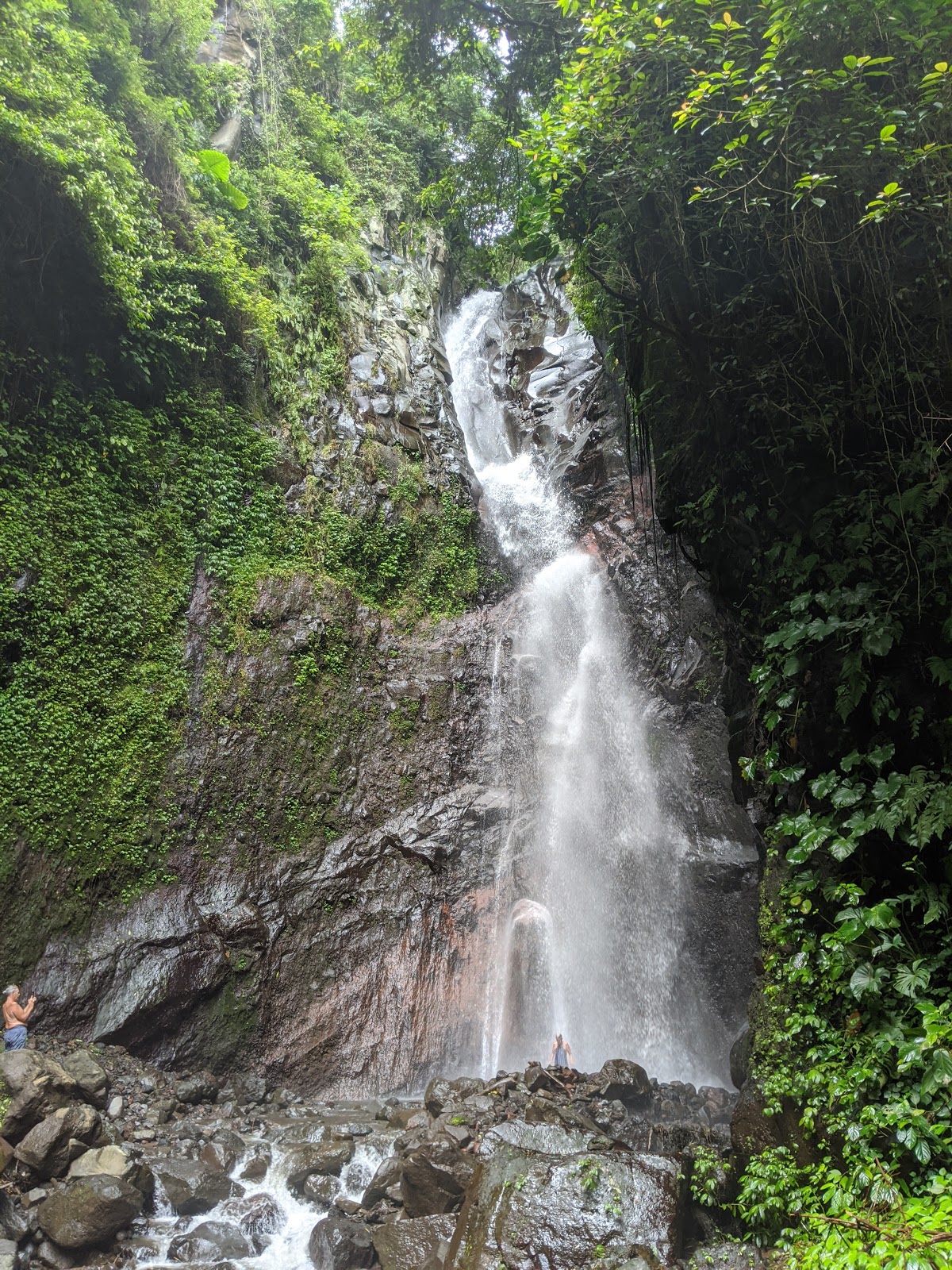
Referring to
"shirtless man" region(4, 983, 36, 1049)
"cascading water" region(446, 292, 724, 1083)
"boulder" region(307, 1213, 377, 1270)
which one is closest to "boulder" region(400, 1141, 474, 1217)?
"boulder" region(307, 1213, 377, 1270)

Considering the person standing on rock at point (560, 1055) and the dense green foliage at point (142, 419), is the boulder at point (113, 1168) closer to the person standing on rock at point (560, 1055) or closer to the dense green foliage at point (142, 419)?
the dense green foliage at point (142, 419)

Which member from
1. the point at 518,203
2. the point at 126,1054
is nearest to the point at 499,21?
the point at 518,203

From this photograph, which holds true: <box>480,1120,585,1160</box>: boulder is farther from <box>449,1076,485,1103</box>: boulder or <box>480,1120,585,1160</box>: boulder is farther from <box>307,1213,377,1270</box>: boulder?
<box>449,1076,485,1103</box>: boulder

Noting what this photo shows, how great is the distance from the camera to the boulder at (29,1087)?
6.05m

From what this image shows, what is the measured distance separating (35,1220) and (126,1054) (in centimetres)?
255

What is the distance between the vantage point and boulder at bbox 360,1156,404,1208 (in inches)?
234

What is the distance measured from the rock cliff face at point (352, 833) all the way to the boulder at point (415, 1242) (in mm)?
3544

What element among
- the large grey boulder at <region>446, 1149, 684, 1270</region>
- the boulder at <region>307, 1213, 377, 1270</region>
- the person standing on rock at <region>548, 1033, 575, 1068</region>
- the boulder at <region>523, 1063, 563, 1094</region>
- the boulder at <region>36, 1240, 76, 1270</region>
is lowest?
the person standing on rock at <region>548, 1033, 575, 1068</region>

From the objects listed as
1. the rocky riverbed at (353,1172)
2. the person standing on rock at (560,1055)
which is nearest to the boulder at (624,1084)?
the rocky riverbed at (353,1172)

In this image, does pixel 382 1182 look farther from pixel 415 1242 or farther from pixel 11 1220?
pixel 11 1220

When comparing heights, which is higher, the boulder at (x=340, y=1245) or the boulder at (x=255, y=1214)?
the boulder at (x=340, y=1245)

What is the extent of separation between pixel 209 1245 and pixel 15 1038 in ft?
9.55

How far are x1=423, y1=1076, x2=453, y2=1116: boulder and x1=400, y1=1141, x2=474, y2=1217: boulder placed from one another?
133 cm

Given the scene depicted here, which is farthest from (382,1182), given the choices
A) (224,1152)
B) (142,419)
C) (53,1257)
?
(142,419)
